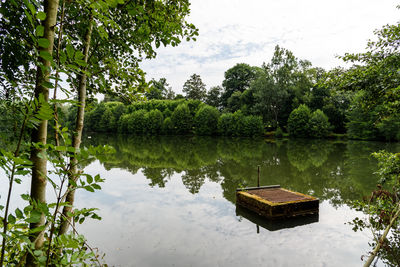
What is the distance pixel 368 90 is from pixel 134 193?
911 cm

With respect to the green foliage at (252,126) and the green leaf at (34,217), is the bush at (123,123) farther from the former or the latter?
the green leaf at (34,217)

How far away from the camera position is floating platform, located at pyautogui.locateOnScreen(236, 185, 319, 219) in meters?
7.21

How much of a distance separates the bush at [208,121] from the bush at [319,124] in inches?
784

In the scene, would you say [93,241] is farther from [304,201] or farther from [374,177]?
[374,177]

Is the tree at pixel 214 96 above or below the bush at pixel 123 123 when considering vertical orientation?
above

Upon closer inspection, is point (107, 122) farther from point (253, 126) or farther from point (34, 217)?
point (34, 217)

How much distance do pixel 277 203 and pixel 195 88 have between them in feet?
229

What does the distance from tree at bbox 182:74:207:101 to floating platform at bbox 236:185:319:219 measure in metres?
66.8

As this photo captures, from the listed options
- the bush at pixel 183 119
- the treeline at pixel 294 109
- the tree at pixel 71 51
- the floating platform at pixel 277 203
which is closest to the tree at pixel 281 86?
the treeline at pixel 294 109

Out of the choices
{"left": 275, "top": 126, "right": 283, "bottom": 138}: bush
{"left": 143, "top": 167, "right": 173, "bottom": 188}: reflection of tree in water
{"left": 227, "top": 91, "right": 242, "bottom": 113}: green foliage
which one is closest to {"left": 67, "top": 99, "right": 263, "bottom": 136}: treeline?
{"left": 275, "top": 126, "right": 283, "bottom": 138}: bush

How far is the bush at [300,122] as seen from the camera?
41.8 metres

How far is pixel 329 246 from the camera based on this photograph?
5.91m

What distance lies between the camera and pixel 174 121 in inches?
2212

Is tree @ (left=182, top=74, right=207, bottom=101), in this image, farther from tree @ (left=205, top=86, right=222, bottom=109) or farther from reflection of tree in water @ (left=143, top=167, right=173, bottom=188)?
reflection of tree in water @ (left=143, top=167, right=173, bottom=188)
